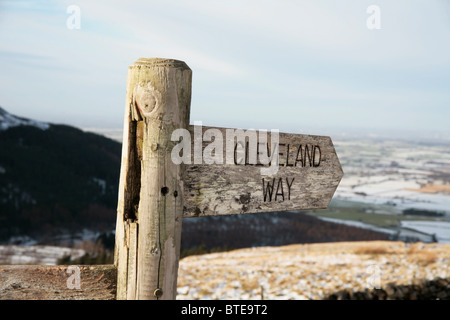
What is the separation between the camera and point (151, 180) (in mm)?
2334

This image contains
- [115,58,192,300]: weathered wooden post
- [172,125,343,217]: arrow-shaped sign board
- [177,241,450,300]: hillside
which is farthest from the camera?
[177,241,450,300]: hillside

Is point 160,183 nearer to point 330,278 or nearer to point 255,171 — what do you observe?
point 255,171

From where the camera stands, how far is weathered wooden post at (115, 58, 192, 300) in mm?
2322

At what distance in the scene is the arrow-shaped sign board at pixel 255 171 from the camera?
2543 millimetres

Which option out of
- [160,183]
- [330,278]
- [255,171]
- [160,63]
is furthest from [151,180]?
[330,278]

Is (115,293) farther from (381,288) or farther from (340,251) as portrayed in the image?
(340,251)

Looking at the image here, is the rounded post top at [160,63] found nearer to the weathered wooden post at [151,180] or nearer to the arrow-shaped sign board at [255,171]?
the weathered wooden post at [151,180]

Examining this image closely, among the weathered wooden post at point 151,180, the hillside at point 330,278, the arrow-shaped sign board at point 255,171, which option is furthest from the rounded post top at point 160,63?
the hillside at point 330,278

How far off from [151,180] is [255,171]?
2.80ft

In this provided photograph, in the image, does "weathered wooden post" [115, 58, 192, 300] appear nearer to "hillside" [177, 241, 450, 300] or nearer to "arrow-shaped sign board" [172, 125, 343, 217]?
"arrow-shaped sign board" [172, 125, 343, 217]

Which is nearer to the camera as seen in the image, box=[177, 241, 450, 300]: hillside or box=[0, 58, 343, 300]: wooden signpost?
box=[0, 58, 343, 300]: wooden signpost

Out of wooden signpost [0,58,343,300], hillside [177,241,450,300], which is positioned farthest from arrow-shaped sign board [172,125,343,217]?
hillside [177,241,450,300]
